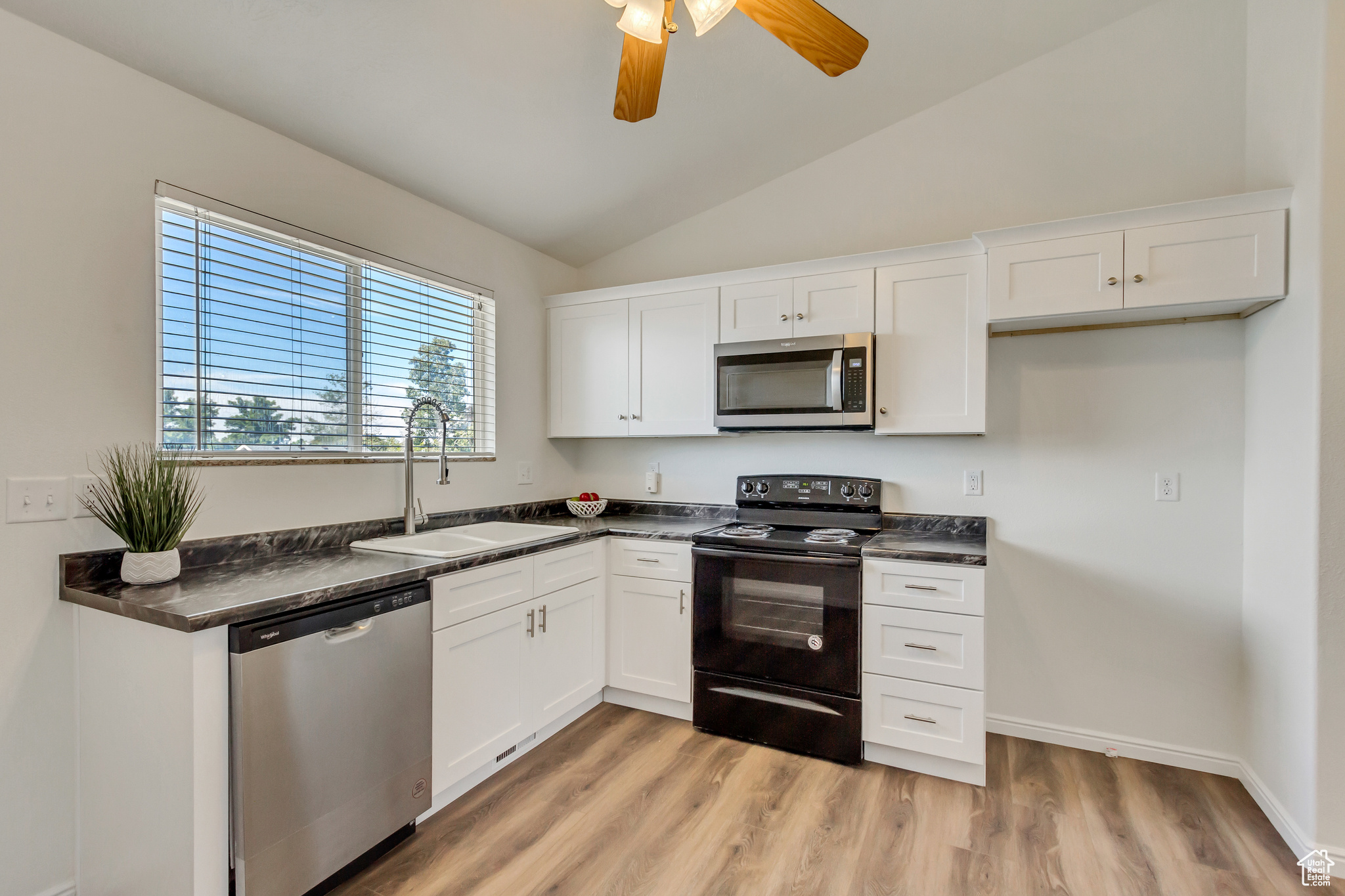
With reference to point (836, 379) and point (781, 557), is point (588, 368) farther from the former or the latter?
point (781, 557)

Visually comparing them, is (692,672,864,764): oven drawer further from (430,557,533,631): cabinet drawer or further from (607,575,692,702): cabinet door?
(430,557,533,631): cabinet drawer

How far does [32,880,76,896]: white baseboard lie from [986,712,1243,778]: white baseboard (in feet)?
10.8

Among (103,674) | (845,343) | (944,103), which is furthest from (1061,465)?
(103,674)

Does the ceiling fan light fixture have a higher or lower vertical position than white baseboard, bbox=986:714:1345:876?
higher

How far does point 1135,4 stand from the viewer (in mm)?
2463

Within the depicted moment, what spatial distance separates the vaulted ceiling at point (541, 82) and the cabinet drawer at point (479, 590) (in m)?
1.64

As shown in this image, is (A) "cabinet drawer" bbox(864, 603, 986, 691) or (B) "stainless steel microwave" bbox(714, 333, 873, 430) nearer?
(A) "cabinet drawer" bbox(864, 603, 986, 691)

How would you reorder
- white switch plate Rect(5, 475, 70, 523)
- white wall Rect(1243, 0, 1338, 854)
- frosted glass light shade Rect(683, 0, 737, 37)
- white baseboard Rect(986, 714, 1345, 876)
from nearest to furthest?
frosted glass light shade Rect(683, 0, 737, 37), white switch plate Rect(5, 475, 70, 523), white wall Rect(1243, 0, 1338, 854), white baseboard Rect(986, 714, 1345, 876)

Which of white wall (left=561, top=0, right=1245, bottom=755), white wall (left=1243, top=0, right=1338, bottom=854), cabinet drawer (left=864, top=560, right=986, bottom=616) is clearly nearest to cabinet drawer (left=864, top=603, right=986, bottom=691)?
cabinet drawer (left=864, top=560, right=986, bottom=616)

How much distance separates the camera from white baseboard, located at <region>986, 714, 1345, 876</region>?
2016mm

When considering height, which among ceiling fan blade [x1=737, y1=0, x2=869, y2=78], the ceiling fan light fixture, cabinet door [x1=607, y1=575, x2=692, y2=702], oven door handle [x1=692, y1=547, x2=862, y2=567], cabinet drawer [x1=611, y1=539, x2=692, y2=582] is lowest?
cabinet door [x1=607, y1=575, x2=692, y2=702]

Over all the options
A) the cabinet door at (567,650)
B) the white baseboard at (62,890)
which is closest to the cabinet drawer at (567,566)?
the cabinet door at (567,650)

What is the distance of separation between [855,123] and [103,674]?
3.42 meters

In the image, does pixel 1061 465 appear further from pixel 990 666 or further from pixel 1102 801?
pixel 1102 801
